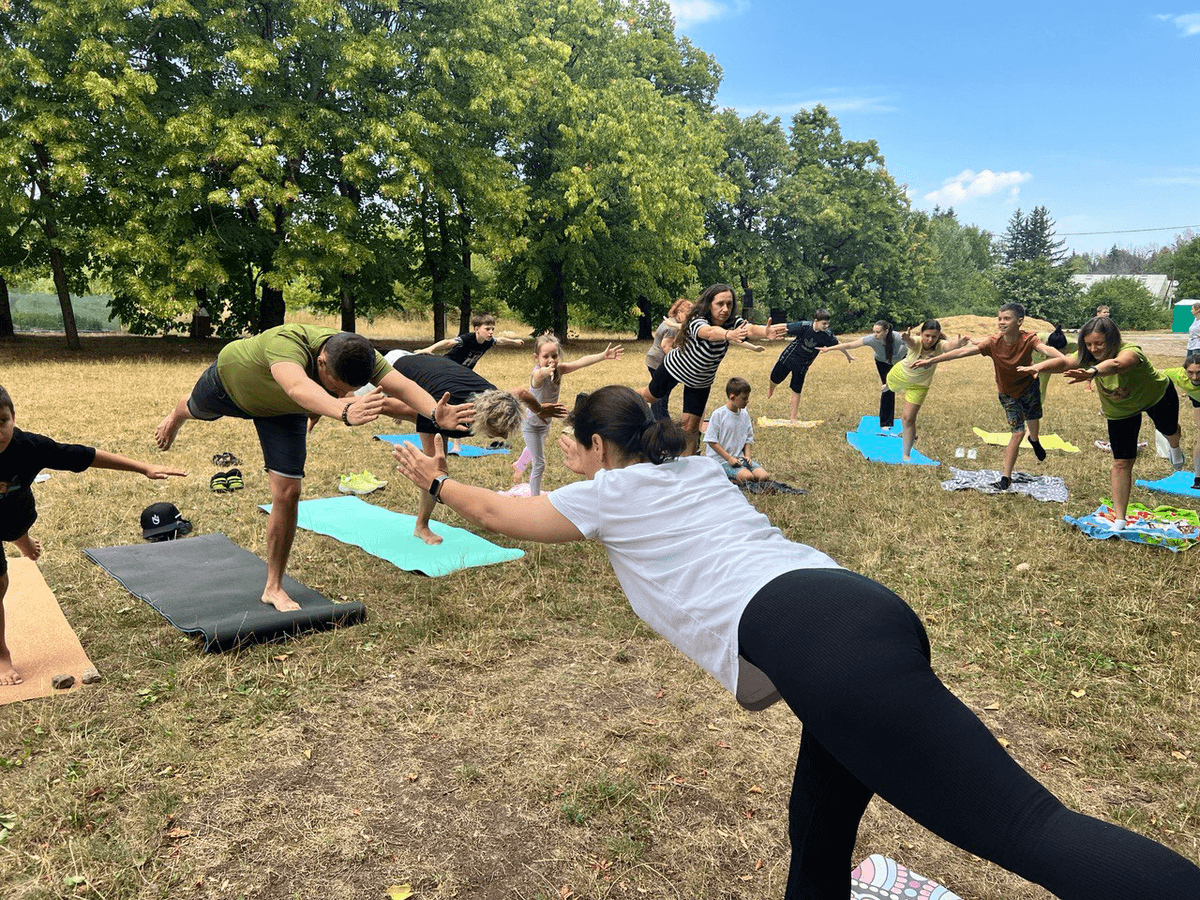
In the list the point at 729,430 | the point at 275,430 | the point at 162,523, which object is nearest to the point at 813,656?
the point at 275,430

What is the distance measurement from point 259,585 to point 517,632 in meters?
1.86

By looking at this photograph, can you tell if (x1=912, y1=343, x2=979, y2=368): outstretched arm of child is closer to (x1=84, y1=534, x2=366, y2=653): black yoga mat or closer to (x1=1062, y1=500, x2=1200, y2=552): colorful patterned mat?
(x1=1062, y1=500, x2=1200, y2=552): colorful patterned mat

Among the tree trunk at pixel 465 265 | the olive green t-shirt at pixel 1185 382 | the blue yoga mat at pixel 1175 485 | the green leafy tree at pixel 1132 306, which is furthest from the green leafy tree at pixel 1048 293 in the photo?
the olive green t-shirt at pixel 1185 382

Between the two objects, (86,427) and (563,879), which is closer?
(563,879)

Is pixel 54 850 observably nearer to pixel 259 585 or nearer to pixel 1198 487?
pixel 259 585

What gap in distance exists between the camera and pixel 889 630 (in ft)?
6.37

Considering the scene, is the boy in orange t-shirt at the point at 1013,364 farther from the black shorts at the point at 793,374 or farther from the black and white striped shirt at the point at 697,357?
the black shorts at the point at 793,374

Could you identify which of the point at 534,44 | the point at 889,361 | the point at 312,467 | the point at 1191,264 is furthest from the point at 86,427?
the point at 1191,264

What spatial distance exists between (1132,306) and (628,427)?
230 ft

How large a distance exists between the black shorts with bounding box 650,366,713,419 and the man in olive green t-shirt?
4.19 metres

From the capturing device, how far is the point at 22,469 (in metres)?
3.91

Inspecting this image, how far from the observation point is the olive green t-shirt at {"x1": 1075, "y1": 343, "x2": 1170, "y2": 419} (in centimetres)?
674

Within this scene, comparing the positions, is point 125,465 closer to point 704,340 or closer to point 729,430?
point 704,340

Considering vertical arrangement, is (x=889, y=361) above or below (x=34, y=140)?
below
